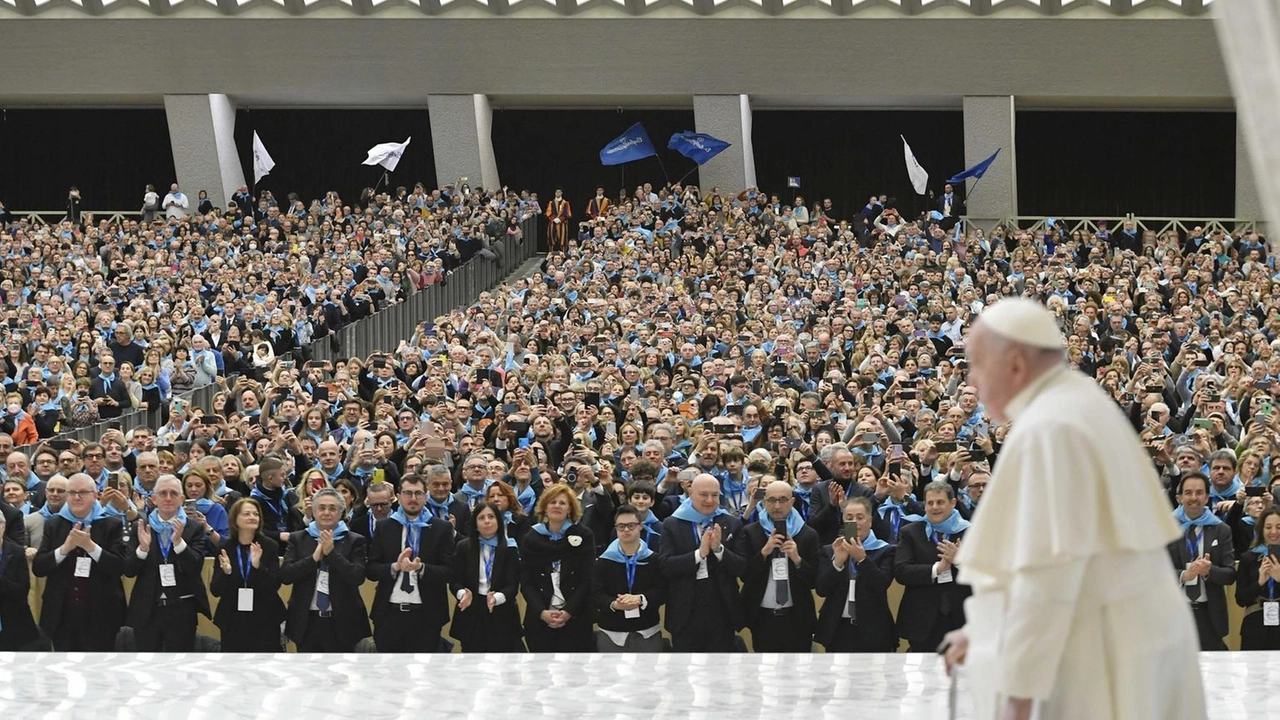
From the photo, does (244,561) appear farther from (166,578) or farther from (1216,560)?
(1216,560)

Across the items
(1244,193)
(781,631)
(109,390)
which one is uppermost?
(1244,193)

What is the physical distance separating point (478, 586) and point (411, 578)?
0.38 metres

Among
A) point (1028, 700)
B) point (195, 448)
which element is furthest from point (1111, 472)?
point (195, 448)

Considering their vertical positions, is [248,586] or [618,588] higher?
[248,586]

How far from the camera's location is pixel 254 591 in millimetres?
9133

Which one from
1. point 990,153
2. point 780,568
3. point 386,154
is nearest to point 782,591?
point 780,568

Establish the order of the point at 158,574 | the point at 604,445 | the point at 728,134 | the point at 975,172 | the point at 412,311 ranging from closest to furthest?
the point at 158,574, the point at 604,445, the point at 412,311, the point at 975,172, the point at 728,134

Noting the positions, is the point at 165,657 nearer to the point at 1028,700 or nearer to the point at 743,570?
A: the point at 743,570

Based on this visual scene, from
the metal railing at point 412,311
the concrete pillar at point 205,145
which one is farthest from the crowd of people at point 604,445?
the concrete pillar at point 205,145

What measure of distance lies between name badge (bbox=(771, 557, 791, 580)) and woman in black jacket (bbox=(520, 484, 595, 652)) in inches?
40.0

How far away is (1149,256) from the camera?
74.5ft

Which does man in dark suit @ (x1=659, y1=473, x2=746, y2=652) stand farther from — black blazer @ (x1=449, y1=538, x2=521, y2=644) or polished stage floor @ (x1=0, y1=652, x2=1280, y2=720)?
polished stage floor @ (x1=0, y1=652, x2=1280, y2=720)

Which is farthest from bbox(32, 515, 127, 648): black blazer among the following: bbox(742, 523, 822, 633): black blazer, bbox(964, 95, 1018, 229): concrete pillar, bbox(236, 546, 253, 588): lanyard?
bbox(964, 95, 1018, 229): concrete pillar

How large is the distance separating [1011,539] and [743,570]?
5566 mm
